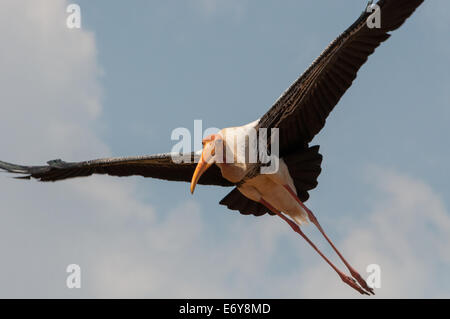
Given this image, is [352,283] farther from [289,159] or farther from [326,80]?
[326,80]

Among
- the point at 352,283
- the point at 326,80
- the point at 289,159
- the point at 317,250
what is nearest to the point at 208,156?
the point at 289,159

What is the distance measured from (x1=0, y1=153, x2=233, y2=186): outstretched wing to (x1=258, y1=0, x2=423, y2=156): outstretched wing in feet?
6.18

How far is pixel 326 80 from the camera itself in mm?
12367

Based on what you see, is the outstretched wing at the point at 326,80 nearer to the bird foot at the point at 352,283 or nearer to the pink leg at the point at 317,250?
the pink leg at the point at 317,250

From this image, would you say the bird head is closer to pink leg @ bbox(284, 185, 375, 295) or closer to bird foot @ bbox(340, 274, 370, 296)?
pink leg @ bbox(284, 185, 375, 295)

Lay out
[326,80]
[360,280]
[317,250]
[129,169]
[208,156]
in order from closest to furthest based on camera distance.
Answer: [326,80] → [208,156] → [360,280] → [317,250] → [129,169]

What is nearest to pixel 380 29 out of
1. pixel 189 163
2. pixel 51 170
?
pixel 189 163

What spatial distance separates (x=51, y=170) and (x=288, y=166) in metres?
5.03

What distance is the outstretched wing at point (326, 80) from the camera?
455 inches

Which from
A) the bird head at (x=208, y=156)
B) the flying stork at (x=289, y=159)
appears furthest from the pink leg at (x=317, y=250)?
the bird head at (x=208, y=156)

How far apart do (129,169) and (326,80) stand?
15.5 ft

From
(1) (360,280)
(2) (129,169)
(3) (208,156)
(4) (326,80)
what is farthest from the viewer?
(2) (129,169)

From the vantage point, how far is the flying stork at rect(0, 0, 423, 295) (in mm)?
11822
